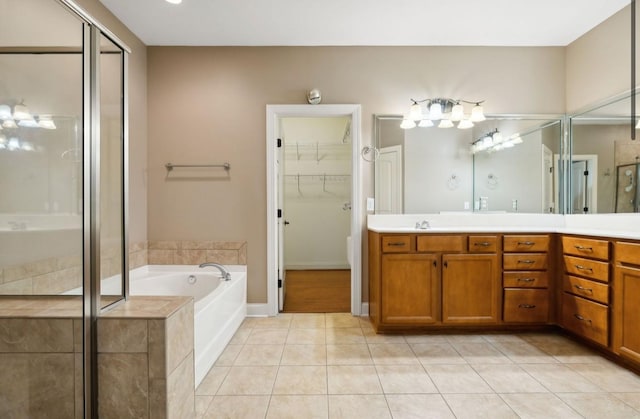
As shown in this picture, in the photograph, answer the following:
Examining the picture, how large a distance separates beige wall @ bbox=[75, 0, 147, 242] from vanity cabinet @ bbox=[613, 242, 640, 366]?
3.64m

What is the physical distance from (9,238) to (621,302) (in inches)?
138

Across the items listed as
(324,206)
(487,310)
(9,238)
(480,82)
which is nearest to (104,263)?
(9,238)

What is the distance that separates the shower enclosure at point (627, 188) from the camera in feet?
7.79

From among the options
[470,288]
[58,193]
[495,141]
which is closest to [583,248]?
[470,288]

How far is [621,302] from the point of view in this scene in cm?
203

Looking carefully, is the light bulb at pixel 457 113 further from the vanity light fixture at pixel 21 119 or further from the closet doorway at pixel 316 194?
the vanity light fixture at pixel 21 119

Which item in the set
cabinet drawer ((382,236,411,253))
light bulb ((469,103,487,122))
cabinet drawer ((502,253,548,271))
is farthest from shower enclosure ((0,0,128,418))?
light bulb ((469,103,487,122))

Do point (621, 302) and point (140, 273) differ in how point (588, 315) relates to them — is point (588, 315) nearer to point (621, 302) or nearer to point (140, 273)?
point (621, 302)

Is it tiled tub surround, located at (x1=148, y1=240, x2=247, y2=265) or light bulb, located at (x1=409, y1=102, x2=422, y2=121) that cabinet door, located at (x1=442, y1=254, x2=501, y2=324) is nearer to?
light bulb, located at (x1=409, y1=102, x2=422, y2=121)

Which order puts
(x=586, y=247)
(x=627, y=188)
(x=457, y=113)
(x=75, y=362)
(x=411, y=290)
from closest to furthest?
(x=75, y=362), (x=586, y=247), (x=627, y=188), (x=411, y=290), (x=457, y=113)

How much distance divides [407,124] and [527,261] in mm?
1553

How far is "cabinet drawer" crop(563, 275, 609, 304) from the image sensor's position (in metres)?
2.15

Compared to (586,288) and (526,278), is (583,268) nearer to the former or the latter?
(586,288)

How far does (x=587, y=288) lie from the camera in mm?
2287
